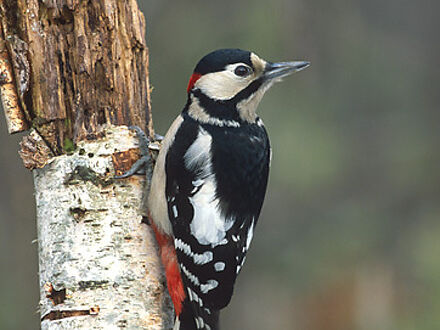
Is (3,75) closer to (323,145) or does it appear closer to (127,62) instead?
(127,62)

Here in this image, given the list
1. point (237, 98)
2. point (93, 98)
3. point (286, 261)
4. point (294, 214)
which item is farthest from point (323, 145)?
point (93, 98)

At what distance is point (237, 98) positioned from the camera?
349 cm

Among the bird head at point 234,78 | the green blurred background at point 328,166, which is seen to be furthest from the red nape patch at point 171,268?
the green blurred background at point 328,166

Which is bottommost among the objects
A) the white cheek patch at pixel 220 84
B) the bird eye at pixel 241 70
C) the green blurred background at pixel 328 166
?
the green blurred background at pixel 328 166

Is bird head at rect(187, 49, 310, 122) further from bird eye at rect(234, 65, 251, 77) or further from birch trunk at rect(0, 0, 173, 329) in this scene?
birch trunk at rect(0, 0, 173, 329)

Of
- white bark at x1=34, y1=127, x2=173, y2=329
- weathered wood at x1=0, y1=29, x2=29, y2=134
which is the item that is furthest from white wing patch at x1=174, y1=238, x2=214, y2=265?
weathered wood at x1=0, y1=29, x2=29, y2=134

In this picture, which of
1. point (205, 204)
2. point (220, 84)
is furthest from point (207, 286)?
A: point (220, 84)

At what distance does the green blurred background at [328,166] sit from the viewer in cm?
675

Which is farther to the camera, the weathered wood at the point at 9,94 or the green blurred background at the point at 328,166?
the green blurred background at the point at 328,166

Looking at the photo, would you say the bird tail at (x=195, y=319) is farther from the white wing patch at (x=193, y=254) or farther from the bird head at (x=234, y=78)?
the bird head at (x=234, y=78)

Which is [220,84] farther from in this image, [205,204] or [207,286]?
[207,286]

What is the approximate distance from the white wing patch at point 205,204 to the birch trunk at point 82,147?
23 centimetres

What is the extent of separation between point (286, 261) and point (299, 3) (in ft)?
9.79

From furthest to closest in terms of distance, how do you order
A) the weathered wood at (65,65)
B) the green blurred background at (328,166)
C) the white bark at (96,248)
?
the green blurred background at (328,166)
the weathered wood at (65,65)
the white bark at (96,248)
